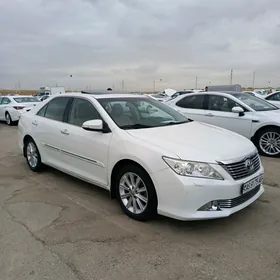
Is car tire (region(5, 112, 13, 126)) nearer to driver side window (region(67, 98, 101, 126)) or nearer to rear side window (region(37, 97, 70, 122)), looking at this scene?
rear side window (region(37, 97, 70, 122))

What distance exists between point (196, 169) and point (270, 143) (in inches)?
175

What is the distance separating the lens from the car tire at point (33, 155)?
17.5ft

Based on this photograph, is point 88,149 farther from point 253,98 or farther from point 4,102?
point 4,102

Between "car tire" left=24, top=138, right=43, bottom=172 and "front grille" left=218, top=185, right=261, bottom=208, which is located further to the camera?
"car tire" left=24, top=138, right=43, bottom=172

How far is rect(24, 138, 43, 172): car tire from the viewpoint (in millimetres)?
5323

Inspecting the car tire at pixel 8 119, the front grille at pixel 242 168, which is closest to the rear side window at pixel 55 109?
the front grille at pixel 242 168

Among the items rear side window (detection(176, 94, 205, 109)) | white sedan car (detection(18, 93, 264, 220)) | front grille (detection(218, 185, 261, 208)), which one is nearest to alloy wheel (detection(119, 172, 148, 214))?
white sedan car (detection(18, 93, 264, 220))

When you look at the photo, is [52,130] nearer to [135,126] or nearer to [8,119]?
[135,126]

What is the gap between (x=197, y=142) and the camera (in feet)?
11.1

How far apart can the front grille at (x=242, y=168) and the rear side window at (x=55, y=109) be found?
2816mm

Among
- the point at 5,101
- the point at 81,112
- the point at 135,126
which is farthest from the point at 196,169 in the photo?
the point at 5,101

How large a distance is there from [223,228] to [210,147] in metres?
0.91

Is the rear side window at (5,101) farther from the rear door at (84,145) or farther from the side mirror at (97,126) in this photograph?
the side mirror at (97,126)

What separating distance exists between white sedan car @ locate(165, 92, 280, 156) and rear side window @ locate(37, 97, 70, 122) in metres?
4.10
